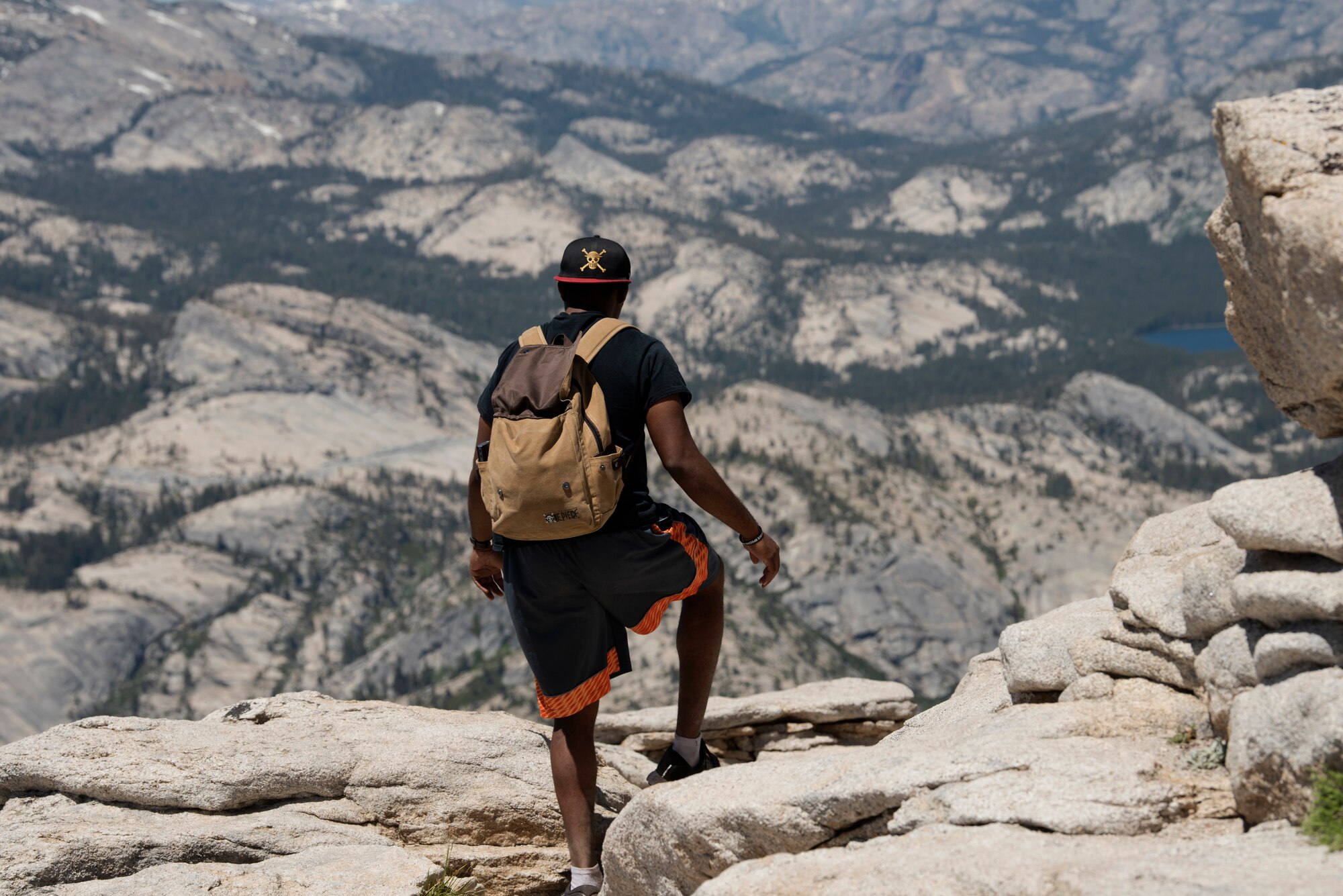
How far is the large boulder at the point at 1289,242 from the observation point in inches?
340

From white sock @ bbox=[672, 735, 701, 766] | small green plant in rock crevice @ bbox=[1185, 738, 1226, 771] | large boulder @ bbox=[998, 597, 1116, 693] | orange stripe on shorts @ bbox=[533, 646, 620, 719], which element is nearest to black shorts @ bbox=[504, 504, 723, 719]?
orange stripe on shorts @ bbox=[533, 646, 620, 719]

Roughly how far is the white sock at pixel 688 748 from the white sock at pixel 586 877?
1477mm

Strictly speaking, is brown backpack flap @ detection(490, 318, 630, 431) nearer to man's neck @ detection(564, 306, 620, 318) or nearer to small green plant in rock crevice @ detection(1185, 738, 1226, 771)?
man's neck @ detection(564, 306, 620, 318)

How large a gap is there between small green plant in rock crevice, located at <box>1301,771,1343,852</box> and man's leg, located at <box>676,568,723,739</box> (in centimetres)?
491

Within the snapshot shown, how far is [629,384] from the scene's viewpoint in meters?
9.95

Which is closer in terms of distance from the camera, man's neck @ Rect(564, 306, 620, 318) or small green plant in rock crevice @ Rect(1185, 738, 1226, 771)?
small green plant in rock crevice @ Rect(1185, 738, 1226, 771)

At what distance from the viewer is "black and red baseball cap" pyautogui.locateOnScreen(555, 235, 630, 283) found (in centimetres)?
1046

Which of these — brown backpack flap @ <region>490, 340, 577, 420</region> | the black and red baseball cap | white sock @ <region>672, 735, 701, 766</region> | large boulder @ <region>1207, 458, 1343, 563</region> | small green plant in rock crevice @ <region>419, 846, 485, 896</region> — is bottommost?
small green plant in rock crevice @ <region>419, 846, 485, 896</region>

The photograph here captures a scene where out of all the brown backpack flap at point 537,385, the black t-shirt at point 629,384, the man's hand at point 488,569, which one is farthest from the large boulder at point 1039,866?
the brown backpack flap at point 537,385

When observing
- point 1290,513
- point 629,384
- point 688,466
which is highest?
point 629,384

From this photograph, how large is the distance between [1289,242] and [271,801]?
37.0 feet

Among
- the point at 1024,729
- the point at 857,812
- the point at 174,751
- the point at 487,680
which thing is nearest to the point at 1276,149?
the point at 1024,729

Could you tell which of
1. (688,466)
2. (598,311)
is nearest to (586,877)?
(688,466)

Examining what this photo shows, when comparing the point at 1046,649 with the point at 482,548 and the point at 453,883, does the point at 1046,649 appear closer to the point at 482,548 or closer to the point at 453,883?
the point at 482,548
